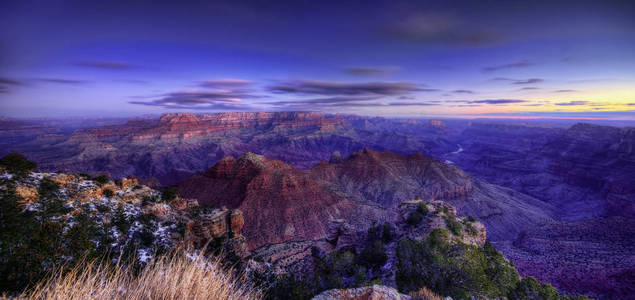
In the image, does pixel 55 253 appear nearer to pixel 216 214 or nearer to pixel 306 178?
pixel 216 214

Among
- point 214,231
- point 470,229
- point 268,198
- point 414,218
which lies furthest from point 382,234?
point 268,198

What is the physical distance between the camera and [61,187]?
11.9m

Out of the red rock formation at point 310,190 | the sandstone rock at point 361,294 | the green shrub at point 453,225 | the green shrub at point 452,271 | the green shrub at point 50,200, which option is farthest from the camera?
the red rock formation at point 310,190

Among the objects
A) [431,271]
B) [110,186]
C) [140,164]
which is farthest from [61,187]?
[140,164]

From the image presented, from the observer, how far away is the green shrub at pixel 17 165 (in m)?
11.6

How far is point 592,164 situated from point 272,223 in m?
134

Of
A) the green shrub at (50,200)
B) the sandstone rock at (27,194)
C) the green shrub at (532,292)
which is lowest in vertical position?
the green shrub at (532,292)

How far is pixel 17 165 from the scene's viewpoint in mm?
12961

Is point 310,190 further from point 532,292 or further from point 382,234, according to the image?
point 532,292

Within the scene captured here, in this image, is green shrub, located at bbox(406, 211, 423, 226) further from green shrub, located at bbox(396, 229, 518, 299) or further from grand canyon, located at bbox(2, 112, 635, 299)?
green shrub, located at bbox(396, 229, 518, 299)

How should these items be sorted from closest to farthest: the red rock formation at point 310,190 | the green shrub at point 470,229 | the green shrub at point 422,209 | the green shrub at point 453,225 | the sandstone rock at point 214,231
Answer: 1. the sandstone rock at point 214,231
2. the green shrub at point 453,225
3. the green shrub at point 470,229
4. the green shrub at point 422,209
5. the red rock formation at point 310,190

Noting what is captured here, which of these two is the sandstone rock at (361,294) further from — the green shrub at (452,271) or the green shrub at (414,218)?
the green shrub at (414,218)

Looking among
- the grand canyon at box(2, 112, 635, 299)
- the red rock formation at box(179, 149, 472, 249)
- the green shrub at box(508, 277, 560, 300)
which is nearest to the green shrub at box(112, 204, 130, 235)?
the grand canyon at box(2, 112, 635, 299)

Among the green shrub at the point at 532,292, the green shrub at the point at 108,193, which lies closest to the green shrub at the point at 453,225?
the green shrub at the point at 532,292
